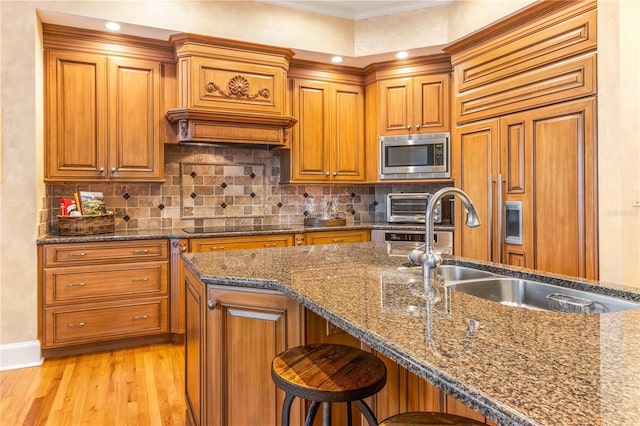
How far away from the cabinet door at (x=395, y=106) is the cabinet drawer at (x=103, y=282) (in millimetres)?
2501

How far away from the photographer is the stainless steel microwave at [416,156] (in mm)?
4074

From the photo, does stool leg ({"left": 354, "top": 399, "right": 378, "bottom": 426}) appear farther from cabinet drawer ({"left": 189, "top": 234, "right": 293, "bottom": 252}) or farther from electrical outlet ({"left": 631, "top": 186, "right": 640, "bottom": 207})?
cabinet drawer ({"left": 189, "top": 234, "right": 293, "bottom": 252})

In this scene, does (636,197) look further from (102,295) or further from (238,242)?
(102,295)

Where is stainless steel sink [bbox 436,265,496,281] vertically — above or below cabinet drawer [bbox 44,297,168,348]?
above

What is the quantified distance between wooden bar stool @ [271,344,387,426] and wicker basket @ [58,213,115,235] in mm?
2545

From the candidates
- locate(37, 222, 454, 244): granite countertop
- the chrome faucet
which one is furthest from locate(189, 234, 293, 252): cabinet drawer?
the chrome faucet

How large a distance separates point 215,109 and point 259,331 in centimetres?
250

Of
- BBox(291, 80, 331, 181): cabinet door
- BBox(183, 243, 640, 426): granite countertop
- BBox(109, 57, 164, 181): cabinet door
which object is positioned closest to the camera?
BBox(183, 243, 640, 426): granite countertop

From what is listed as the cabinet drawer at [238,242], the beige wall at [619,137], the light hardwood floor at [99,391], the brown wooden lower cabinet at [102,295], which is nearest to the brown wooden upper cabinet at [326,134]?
the cabinet drawer at [238,242]

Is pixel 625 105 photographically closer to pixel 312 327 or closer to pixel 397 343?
pixel 312 327

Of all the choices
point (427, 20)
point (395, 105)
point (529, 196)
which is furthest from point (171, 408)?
point (427, 20)

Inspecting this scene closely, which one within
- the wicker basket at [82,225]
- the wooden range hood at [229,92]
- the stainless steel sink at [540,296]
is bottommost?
the stainless steel sink at [540,296]

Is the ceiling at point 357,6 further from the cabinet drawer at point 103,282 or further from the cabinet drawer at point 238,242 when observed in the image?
the cabinet drawer at point 103,282

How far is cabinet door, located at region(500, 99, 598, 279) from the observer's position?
2631 mm
